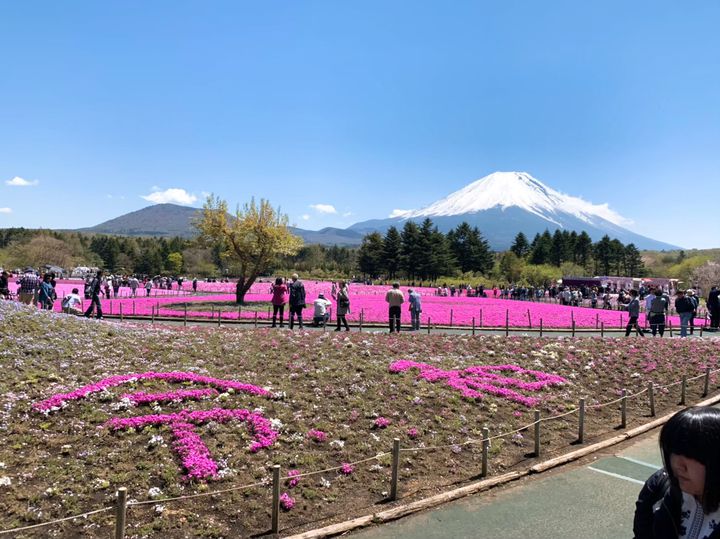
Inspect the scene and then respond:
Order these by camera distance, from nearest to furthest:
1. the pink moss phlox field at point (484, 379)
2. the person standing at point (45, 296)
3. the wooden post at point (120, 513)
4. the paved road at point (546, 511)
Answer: the wooden post at point (120, 513), the paved road at point (546, 511), the pink moss phlox field at point (484, 379), the person standing at point (45, 296)

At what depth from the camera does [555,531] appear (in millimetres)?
7312

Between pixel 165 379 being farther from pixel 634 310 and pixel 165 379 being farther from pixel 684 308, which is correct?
pixel 684 308

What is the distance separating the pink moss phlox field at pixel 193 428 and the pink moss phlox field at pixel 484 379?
17.9ft

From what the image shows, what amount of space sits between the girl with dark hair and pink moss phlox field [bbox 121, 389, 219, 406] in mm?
9544

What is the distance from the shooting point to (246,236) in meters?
40.3

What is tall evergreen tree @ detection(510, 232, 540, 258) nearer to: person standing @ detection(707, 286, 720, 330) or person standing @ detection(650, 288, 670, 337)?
person standing @ detection(707, 286, 720, 330)

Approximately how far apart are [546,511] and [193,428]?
6.20 m

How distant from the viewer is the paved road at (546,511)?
23.7 feet

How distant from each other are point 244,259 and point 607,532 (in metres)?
36.1

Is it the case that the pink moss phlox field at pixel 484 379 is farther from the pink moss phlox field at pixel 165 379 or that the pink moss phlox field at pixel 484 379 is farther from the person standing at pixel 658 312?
the person standing at pixel 658 312

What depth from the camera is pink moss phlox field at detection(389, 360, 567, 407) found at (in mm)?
13438

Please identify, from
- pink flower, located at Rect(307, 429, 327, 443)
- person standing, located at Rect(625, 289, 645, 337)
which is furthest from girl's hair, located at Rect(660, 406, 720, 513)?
person standing, located at Rect(625, 289, 645, 337)

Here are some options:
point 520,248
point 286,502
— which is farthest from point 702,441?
point 520,248

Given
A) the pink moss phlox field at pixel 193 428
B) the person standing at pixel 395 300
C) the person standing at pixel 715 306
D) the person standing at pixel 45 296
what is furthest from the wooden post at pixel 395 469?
the person standing at pixel 715 306
